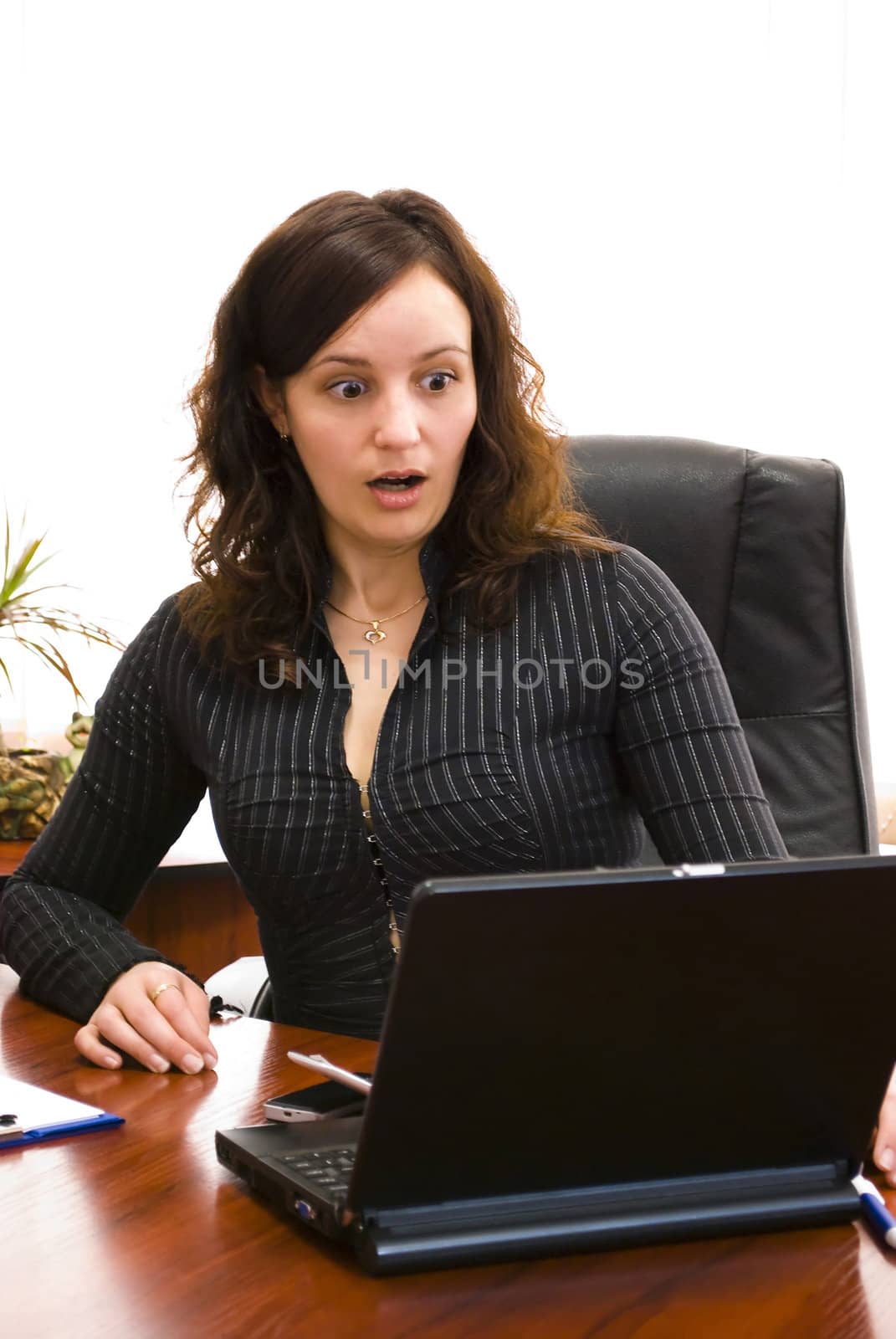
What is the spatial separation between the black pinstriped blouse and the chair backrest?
0.44 feet

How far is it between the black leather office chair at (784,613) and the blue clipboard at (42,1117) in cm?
70

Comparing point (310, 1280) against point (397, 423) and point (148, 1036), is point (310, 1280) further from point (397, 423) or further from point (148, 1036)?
point (397, 423)

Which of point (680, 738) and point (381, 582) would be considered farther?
point (381, 582)

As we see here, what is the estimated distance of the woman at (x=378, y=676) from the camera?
4.35 ft

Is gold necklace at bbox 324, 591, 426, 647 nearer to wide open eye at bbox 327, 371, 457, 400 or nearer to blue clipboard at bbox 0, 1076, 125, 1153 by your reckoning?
wide open eye at bbox 327, 371, 457, 400

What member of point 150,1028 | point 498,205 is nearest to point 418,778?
point 150,1028

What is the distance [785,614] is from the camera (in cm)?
149

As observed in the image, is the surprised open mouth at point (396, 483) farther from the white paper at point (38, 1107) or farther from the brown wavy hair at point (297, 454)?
the white paper at point (38, 1107)

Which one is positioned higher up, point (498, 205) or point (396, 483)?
point (498, 205)

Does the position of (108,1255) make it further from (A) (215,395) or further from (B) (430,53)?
(B) (430,53)

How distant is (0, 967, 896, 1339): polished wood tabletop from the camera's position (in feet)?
2.16

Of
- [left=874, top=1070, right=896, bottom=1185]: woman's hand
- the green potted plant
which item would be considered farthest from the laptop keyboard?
the green potted plant

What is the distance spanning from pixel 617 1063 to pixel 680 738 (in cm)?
61

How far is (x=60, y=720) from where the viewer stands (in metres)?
3.31
